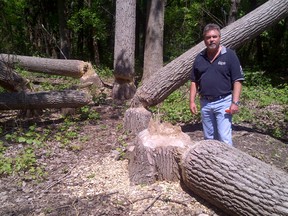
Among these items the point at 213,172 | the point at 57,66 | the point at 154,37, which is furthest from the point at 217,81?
the point at 57,66

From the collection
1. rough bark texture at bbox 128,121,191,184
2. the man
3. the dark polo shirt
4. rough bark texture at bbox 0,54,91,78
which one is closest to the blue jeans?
the man

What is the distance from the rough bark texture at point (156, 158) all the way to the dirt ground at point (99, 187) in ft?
0.34

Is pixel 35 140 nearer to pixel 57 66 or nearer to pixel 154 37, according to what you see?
pixel 57 66

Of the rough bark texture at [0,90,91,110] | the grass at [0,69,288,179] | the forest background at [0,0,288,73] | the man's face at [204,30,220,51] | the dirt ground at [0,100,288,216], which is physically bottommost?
the dirt ground at [0,100,288,216]

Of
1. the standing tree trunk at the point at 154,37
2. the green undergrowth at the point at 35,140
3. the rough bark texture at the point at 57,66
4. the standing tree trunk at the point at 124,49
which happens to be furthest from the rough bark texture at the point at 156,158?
the rough bark texture at the point at 57,66

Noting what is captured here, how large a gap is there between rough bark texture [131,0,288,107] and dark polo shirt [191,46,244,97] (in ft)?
5.09

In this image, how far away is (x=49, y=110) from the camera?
727cm

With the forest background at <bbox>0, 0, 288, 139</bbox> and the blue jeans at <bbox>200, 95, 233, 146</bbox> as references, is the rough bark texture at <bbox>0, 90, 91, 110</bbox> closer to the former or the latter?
the forest background at <bbox>0, 0, 288, 139</bbox>

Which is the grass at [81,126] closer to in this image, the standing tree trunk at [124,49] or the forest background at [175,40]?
the forest background at [175,40]

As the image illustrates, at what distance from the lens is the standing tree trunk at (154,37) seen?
29.4ft

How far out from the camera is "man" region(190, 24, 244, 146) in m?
3.79

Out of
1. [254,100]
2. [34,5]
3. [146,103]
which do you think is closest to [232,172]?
[146,103]

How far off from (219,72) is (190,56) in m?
1.79

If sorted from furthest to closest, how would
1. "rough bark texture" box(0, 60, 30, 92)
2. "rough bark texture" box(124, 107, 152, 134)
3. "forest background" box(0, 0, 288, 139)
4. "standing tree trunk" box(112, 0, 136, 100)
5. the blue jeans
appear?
"standing tree trunk" box(112, 0, 136, 100)
"forest background" box(0, 0, 288, 139)
"rough bark texture" box(0, 60, 30, 92)
"rough bark texture" box(124, 107, 152, 134)
the blue jeans
